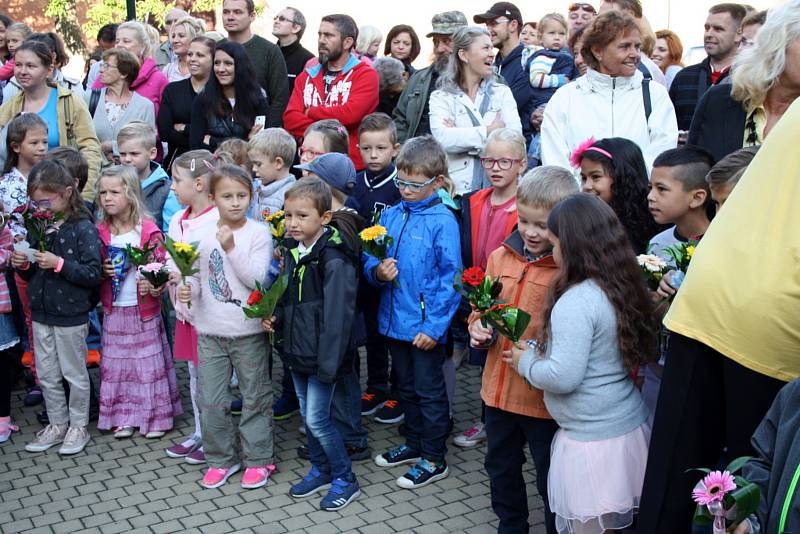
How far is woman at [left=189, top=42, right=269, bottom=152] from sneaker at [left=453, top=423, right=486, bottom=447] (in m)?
3.23

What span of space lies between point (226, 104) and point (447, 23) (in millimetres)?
2265

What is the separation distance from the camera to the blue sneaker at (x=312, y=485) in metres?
5.09

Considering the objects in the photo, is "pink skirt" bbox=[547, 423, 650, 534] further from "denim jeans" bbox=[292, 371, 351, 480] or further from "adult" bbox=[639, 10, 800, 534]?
"denim jeans" bbox=[292, 371, 351, 480]

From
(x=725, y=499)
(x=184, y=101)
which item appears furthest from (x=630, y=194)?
(x=184, y=101)

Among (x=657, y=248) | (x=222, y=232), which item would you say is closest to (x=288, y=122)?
(x=222, y=232)

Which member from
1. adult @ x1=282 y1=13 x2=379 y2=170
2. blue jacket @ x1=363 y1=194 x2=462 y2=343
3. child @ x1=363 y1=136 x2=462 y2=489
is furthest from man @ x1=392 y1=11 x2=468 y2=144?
blue jacket @ x1=363 y1=194 x2=462 y2=343

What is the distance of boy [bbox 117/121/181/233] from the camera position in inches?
261

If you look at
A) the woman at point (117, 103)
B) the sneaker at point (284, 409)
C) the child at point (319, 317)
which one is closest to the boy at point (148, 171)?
the woman at point (117, 103)

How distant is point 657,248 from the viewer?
4.47 meters

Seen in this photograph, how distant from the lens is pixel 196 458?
18.3ft

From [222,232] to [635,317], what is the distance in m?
2.33

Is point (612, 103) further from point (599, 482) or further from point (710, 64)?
point (599, 482)

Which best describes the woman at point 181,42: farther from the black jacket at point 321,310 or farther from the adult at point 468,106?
the black jacket at point 321,310

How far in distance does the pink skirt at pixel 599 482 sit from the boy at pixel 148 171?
146 inches
